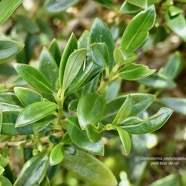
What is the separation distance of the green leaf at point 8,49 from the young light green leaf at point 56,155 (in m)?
0.17

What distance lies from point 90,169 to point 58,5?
38 centimetres

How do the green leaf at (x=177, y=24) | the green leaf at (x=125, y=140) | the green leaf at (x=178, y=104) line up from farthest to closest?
the green leaf at (x=178, y=104)
the green leaf at (x=177, y=24)
the green leaf at (x=125, y=140)

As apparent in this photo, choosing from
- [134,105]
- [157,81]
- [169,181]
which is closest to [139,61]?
[157,81]

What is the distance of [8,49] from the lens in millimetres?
733

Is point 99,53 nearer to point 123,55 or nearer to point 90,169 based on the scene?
point 123,55

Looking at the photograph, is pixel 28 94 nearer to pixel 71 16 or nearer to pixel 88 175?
pixel 88 175

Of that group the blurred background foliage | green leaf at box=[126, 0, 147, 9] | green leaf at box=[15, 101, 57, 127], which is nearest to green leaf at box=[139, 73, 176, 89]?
the blurred background foliage

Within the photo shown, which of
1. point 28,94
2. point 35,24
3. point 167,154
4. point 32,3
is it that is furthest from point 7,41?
point 32,3

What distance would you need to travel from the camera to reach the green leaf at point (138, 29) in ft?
2.41

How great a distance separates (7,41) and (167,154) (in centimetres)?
77

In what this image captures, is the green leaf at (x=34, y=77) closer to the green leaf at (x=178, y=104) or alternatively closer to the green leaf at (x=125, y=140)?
the green leaf at (x=125, y=140)

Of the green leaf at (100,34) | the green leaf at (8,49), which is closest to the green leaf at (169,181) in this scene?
the green leaf at (100,34)

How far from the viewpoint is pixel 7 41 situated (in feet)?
2.41

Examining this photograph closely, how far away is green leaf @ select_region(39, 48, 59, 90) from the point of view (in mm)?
806
